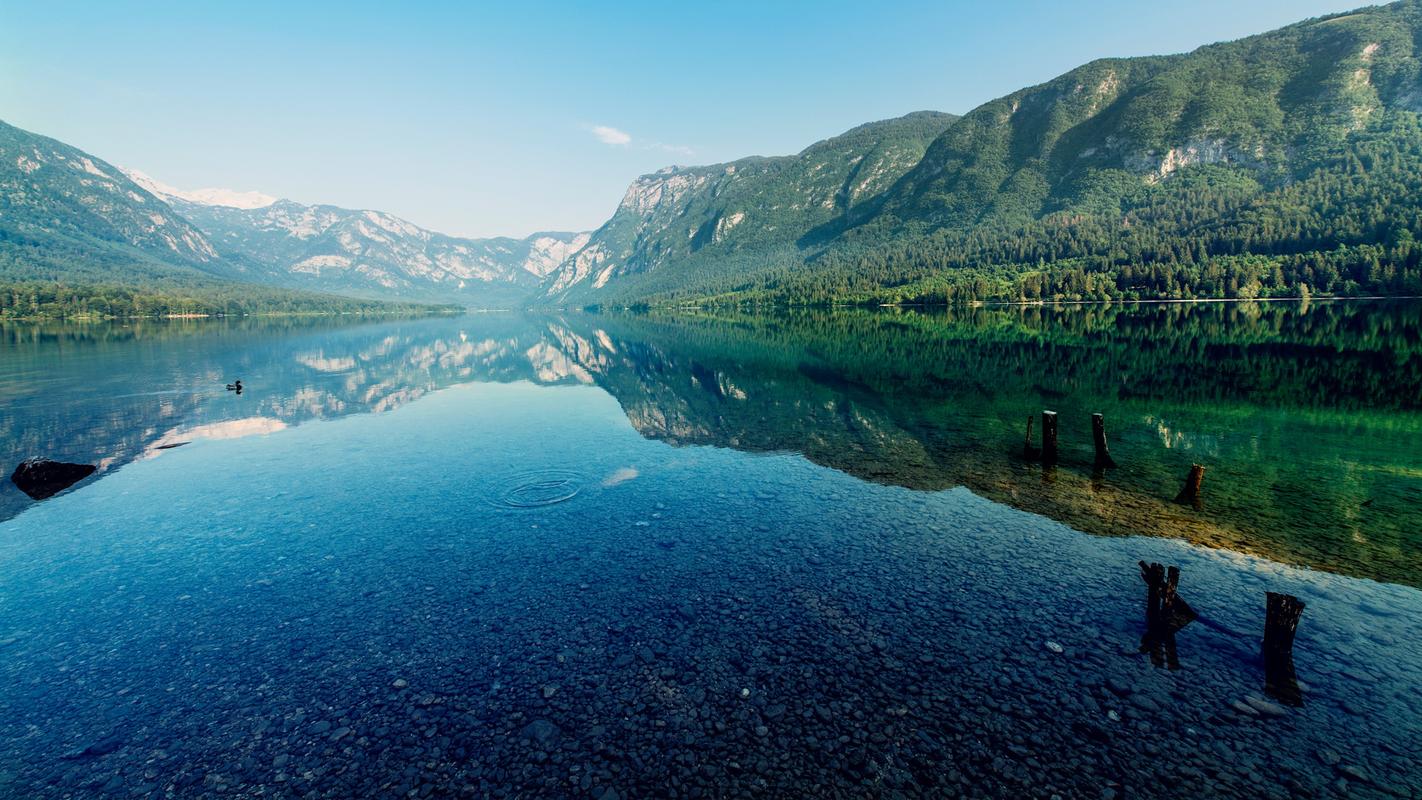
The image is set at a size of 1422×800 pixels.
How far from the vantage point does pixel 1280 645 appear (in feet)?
48.5

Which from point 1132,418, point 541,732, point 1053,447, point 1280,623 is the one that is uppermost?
point 1132,418

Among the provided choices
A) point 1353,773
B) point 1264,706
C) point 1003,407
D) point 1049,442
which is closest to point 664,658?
point 1264,706

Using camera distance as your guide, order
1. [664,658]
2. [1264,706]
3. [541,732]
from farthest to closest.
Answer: [664,658] < [1264,706] < [541,732]

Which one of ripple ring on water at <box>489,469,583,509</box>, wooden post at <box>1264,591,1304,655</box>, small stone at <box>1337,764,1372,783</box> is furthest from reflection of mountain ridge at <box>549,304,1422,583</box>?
small stone at <box>1337,764,1372,783</box>

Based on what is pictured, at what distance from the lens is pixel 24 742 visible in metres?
12.5

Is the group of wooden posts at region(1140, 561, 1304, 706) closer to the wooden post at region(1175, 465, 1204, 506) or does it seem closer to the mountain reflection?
the mountain reflection

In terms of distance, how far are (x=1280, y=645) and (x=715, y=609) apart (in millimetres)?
15203

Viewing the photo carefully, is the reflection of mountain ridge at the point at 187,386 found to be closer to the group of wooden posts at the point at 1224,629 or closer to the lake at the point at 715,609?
the lake at the point at 715,609

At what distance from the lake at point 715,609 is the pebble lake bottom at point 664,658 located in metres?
0.10

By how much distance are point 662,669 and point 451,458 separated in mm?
27097

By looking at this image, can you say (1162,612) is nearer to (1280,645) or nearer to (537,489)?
(1280,645)

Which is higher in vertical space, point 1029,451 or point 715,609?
point 1029,451

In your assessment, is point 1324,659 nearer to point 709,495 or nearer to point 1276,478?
point 1276,478

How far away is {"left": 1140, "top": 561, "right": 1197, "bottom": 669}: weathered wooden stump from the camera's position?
1553cm
